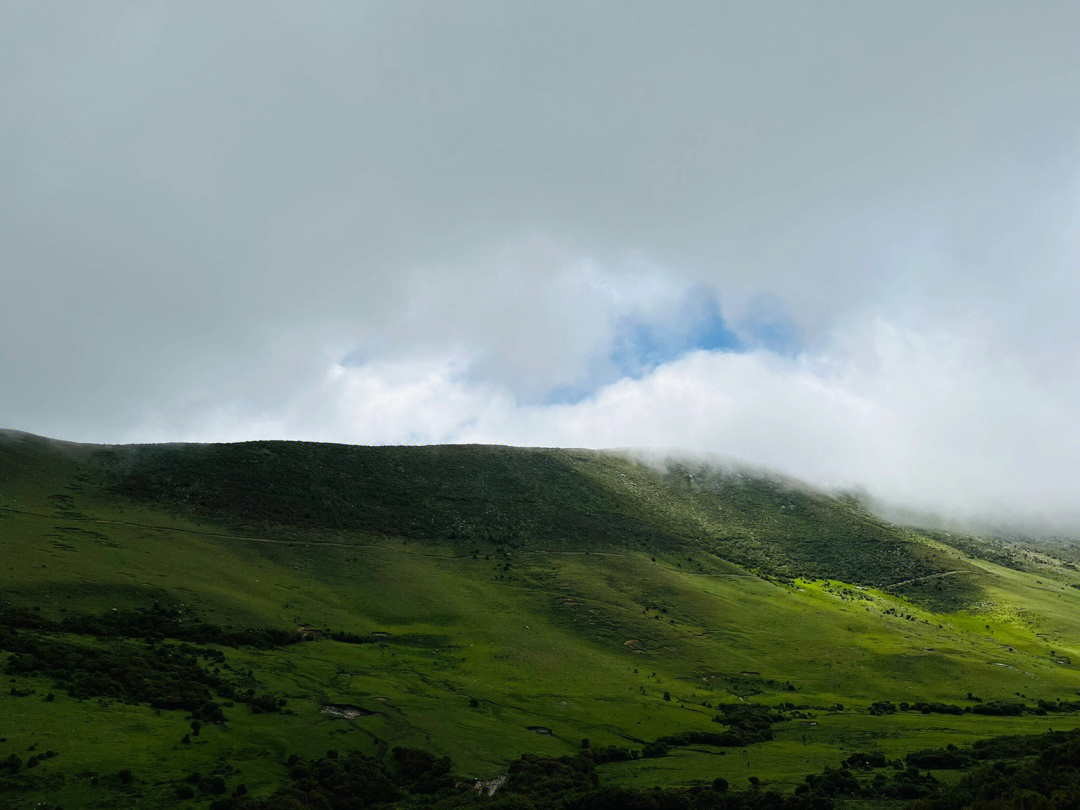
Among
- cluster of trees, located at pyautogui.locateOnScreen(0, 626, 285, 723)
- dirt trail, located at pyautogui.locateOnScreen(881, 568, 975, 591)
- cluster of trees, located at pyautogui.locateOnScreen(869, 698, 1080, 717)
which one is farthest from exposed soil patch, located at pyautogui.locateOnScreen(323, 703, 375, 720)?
dirt trail, located at pyautogui.locateOnScreen(881, 568, 975, 591)

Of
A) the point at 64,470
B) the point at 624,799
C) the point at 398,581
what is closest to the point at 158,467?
the point at 64,470

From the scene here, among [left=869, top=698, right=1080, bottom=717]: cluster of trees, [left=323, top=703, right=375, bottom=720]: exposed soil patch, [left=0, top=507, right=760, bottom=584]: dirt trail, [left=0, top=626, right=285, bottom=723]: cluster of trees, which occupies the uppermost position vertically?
[left=0, top=507, right=760, bottom=584]: dirt trail

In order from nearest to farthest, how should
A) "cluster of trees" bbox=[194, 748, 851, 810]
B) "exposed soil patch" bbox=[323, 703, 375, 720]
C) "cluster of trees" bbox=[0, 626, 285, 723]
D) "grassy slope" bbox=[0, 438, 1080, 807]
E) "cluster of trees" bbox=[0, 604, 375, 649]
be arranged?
"cluster of trees" bbox=[194, 748, 851, 810], "grassy slope" bbox=[0, 438, 1080, 807], "cluster of trees" bbox=[0, 626, 285, 723], "exposed soil patch" bbox=[323, 703, 375, 720], "cluster of trees" bbox=[0, 604, 375, 649]

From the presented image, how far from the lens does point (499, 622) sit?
8069cm

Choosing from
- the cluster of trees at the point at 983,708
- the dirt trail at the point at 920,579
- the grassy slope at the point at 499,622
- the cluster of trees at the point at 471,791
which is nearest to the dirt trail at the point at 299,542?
the grassy slope at the point at 499,622

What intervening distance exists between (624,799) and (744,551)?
11633 cm

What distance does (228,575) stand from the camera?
259 feet

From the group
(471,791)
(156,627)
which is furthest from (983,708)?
(156,627)

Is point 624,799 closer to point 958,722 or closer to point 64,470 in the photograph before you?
point 958,722

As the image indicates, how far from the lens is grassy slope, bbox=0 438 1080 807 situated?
43.7m

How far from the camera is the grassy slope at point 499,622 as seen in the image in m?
43.7

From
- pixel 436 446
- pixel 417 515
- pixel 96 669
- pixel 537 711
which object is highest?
pixel 436 446

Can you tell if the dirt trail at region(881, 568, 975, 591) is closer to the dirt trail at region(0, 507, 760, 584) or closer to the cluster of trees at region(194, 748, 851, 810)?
the dirt trail at region(0, 507, 760, 584)

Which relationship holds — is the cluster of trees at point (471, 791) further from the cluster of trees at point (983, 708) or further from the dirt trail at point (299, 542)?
the dirt trail at point (299, 542)
